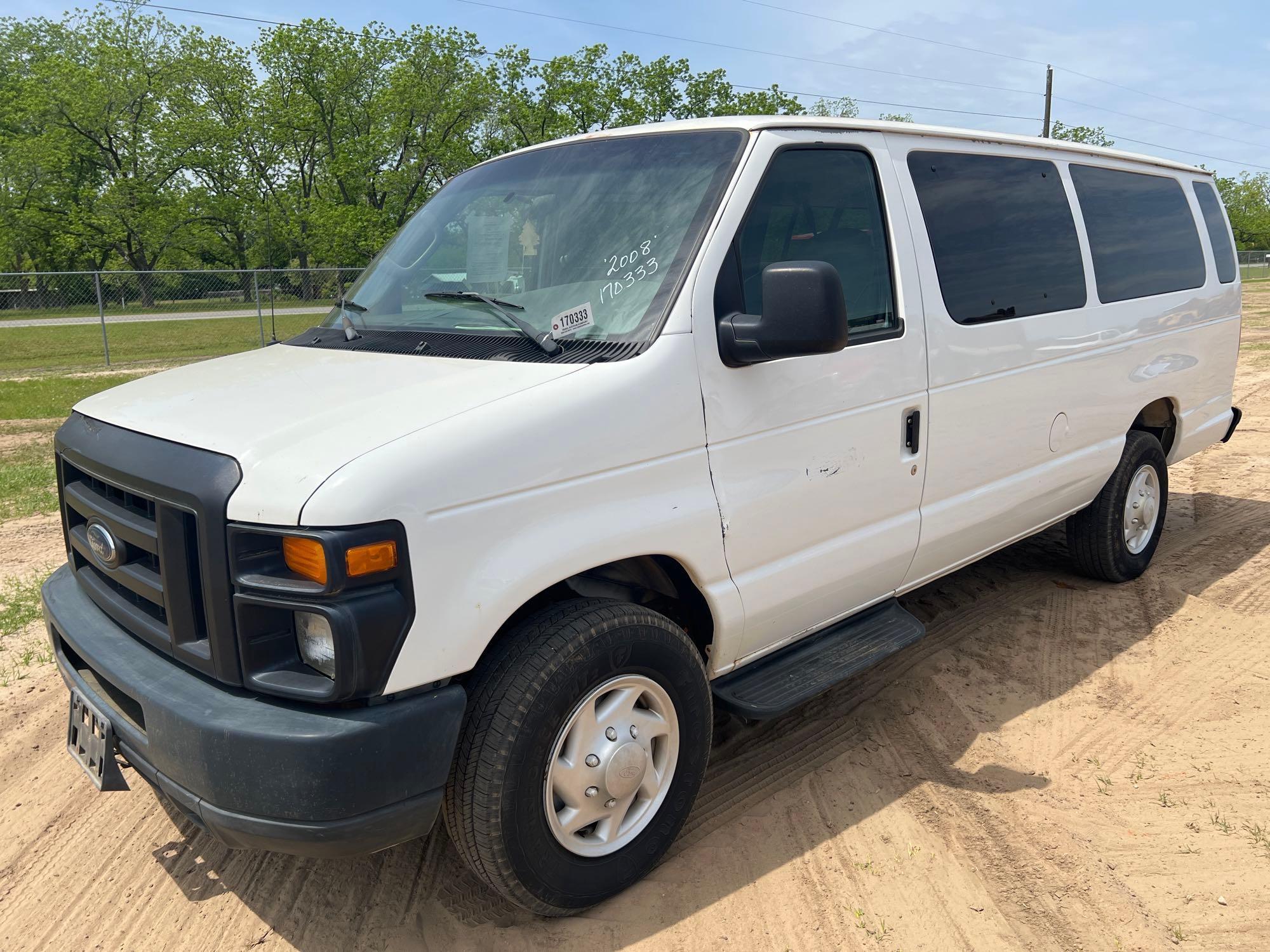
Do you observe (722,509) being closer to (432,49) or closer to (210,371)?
(210,371)

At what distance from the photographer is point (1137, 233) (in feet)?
16.5

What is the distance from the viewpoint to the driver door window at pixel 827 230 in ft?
10.1

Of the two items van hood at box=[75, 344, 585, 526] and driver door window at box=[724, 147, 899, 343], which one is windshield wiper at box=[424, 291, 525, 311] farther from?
driver door window at box=[724, 147, 899, 343]

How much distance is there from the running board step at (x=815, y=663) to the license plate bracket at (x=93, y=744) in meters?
1.79

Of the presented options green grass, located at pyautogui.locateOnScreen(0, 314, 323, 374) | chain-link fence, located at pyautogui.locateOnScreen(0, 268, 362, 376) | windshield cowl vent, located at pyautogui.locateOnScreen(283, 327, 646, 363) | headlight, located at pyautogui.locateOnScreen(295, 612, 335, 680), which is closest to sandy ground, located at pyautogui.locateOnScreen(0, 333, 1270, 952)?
headlight, located at pyautogui.locateOnScreen(295, 612, 335, 680)

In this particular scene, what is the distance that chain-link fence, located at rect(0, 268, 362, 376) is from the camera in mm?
19578

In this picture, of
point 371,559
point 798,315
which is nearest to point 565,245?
point 798,315

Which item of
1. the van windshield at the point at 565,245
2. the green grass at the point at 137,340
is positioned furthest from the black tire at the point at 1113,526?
the green grass at the point at 137,340

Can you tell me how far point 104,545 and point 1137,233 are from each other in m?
4.98

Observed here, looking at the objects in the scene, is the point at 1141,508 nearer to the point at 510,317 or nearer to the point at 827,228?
the point at 827,228

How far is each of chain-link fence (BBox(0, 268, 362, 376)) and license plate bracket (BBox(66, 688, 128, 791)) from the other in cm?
1681

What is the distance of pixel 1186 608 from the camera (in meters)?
5.14

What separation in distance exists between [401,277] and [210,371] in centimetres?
79

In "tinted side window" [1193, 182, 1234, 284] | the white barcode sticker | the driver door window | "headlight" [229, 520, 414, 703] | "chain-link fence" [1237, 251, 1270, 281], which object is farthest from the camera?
"chain-link fence" [1237, 251, 1270, 281]
